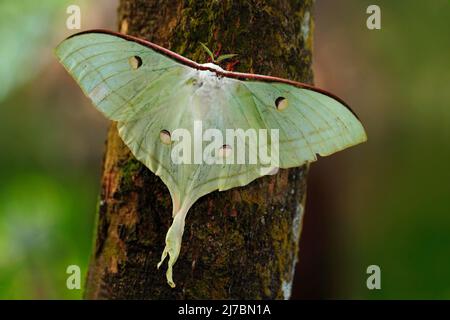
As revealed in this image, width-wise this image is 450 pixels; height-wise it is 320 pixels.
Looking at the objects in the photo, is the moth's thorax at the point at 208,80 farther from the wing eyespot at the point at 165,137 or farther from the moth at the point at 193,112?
the wing eyespot at the point at 165,137

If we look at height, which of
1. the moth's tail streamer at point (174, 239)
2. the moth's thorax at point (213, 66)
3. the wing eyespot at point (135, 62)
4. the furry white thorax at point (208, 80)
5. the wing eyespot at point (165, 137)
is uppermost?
the wing eyespot at point (135, 62)

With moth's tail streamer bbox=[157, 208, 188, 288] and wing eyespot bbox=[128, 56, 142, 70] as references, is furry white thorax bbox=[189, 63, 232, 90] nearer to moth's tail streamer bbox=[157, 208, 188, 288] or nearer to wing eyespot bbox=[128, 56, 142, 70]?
wing eyespot bbox=[128, 56, 142, 70]

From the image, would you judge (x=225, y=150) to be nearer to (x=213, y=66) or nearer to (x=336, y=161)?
(x=213, y=66)

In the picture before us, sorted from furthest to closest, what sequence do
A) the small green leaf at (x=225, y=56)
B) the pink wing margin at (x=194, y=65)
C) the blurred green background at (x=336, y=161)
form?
1. the blurred green background at (x=336, y=161)
2. the small green leaf at (x=225, y=56)
3. the pink wing margin at (x=194, y=65)

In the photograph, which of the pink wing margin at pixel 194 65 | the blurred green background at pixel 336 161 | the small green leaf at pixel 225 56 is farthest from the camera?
the blurred green background at pixel 336 161

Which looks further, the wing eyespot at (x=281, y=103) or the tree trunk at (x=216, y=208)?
the tree trunk at (x=216, y=208)

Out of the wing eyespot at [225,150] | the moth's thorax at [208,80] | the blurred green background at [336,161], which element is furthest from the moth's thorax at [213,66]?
the blurred green background at [336,161]

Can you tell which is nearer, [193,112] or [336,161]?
[193,112]

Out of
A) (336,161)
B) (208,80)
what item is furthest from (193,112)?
(336,161)
